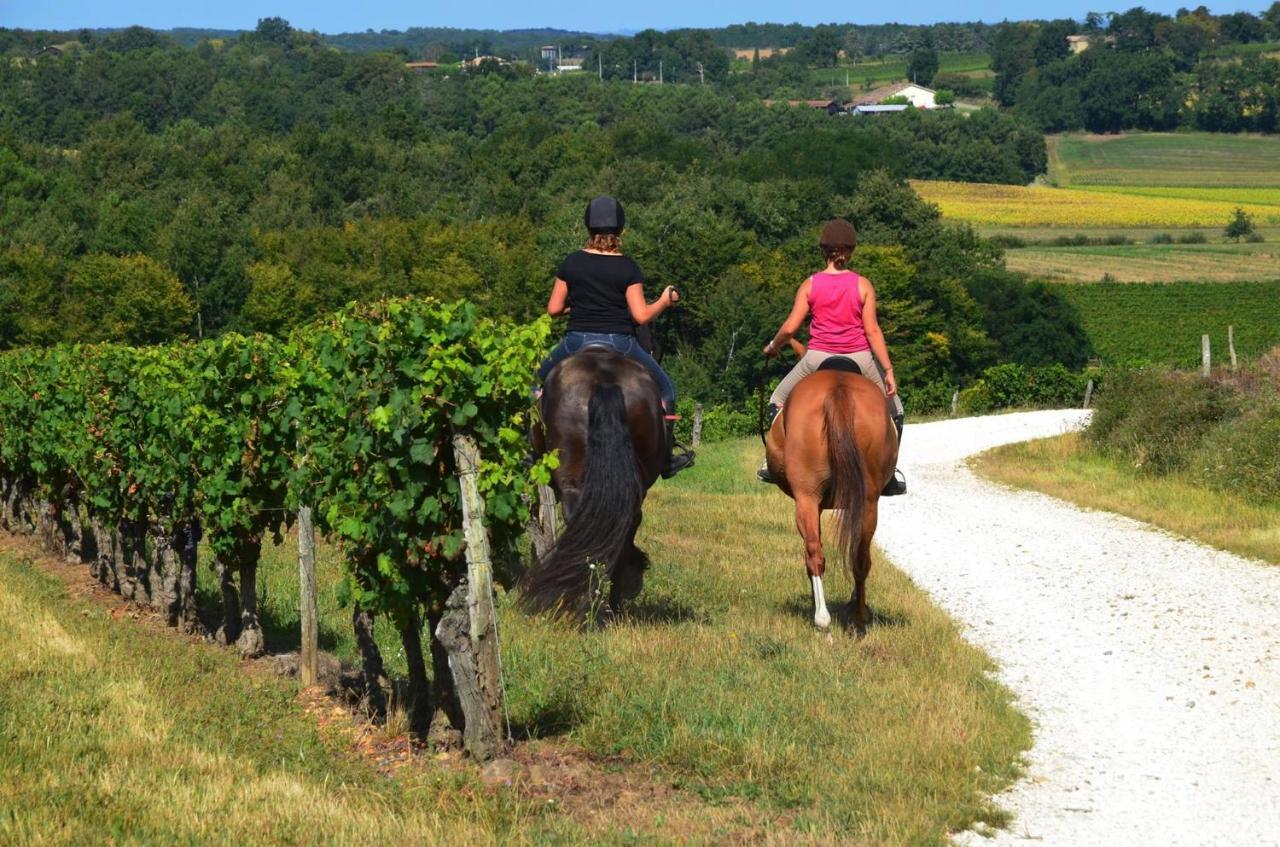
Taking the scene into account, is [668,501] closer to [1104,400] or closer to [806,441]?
Result: [1104,400]

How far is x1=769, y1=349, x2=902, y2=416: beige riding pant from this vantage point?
12.1 m

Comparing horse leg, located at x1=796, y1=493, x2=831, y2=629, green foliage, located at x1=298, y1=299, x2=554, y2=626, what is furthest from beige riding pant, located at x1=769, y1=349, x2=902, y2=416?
green foliage, located at x1=298, y1=299, x2=554, y2=626

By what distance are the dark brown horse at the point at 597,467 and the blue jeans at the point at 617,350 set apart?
4.3 inches

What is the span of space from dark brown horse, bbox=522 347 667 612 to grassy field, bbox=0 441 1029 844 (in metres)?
0.33

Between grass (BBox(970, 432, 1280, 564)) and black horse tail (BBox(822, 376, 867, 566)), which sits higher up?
black horse tail (BBox(822, 376, 867, 566))

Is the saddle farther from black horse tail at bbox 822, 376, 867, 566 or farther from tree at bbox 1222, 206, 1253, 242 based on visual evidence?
tree at bbox 1222, 206, 1253, 242

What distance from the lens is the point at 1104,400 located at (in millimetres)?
27938

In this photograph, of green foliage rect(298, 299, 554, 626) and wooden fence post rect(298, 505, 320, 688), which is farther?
wooden fence post rect(298, 505, 320, 688)

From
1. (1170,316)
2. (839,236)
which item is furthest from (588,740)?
(1170,316)

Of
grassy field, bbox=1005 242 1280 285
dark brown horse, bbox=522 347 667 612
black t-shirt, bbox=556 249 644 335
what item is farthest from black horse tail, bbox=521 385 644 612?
grassy field, bbox=1005 242 1280 285

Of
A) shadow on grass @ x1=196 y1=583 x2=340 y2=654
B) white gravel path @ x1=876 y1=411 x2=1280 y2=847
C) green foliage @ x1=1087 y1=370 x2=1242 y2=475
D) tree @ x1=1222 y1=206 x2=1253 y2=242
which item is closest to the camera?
white gravel path @ x1=876 y1=411 x2=1280 y2=847

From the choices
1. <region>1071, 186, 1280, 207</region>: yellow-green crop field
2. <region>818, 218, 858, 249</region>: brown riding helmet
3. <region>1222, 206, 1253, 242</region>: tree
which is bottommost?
<region>1222, 206, 1253, 242</region>: tree

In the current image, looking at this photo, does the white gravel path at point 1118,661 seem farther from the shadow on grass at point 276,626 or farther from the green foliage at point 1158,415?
the shadow on grass at point 276,626

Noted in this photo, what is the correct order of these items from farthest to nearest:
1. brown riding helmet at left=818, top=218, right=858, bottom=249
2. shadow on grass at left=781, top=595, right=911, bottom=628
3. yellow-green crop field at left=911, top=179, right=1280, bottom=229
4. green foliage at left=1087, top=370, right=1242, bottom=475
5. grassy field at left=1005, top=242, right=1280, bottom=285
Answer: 1. yellow-green crop field at left=911, top=179, right=1280, bottom=229
2. grassy field at left=1005, top=242, right=1280, bottom=285
3. green foliage at left=1087, top=370, right=1242, bottom=475
4. shadow on grass at left=781, top=595, right=911, bottom=628
5. brown riding helmet at left=818, top=218, right=858, bottom=249
